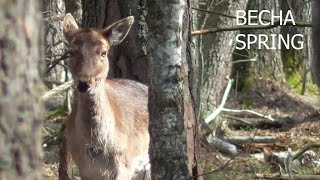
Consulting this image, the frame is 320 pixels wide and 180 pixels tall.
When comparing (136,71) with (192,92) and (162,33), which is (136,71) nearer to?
(192,92)

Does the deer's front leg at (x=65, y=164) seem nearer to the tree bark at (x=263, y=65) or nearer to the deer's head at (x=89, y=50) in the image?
the deer's head at (x=89, y=50)

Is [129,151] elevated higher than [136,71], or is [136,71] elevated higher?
[136,71]

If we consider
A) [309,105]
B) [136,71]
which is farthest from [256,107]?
[136,71]

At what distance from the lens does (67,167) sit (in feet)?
29.1

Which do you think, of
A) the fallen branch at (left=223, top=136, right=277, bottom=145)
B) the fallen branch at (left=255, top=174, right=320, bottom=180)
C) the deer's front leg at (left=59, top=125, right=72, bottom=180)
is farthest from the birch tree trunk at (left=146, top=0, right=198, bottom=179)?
the fallen branch at (left=223, top=136, right=277, bottom=145)

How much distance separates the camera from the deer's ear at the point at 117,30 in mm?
8648

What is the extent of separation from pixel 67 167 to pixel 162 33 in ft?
9.82

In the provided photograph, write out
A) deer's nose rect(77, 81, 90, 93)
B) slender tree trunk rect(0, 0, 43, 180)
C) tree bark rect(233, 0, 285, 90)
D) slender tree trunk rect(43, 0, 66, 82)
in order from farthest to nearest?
tree bark rect(233, 0, 285, 90) < slender tree trunk rect(43, 0, 66, 82) < deer's nose rect(77, 81, 90, 93) < slender tree trunk rect(0, 0, 43, 180)

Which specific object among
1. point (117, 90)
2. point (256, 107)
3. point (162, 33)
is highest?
point (162, 33)

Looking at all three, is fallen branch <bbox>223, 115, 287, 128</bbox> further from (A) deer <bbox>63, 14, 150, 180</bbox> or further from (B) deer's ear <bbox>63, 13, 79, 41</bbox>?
(B) deer's ear <bbox>63, 13, 79, 41</bbox>

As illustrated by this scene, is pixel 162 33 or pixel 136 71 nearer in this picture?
pixel 162 33

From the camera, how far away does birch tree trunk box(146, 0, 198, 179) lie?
6297mm

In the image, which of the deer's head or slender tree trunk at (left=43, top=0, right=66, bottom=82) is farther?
slender tree trunk at (left=43, top=0, right=66, bottom=82)

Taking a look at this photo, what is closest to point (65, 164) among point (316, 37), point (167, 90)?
point (167, 90)
